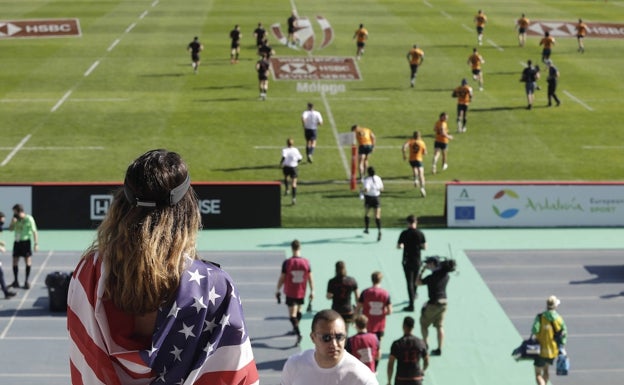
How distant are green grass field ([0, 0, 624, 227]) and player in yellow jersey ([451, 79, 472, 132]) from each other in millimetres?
543

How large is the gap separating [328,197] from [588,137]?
37.3 ft

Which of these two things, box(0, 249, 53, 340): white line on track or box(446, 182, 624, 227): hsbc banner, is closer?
box(0, 249, 53, 340): white line on track

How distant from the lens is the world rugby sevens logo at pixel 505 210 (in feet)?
83.5

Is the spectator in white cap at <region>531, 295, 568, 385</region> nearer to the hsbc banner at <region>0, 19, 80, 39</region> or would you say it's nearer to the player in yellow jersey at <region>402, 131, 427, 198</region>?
the player in yellow jersey at <region>402, 131, 427, 198</region>

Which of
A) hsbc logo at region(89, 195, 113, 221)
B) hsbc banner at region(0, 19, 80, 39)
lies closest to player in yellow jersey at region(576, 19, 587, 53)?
hsbc banner at region(0, 19, 80, 39)

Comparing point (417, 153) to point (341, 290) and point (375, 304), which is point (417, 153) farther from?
point (375, 304)

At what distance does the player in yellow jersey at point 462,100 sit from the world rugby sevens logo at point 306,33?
15953 mm

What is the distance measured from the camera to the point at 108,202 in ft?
80.2

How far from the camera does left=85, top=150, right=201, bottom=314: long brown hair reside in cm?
293

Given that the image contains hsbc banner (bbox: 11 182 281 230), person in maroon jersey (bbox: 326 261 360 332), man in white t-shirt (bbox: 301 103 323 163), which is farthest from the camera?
man in white t-shirt (bbox: 301 103 323 163)

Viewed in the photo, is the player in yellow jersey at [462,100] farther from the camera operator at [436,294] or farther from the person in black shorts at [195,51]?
the camera operator at [436,294]

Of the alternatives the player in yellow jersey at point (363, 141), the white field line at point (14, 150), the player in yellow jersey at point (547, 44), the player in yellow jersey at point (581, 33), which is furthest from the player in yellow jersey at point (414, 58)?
the white field line at point (14, 150)

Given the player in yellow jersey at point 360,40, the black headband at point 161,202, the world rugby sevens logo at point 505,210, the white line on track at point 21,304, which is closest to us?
the black headband at point 161,202

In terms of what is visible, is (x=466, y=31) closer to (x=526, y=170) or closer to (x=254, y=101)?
(x=254, y=101)
